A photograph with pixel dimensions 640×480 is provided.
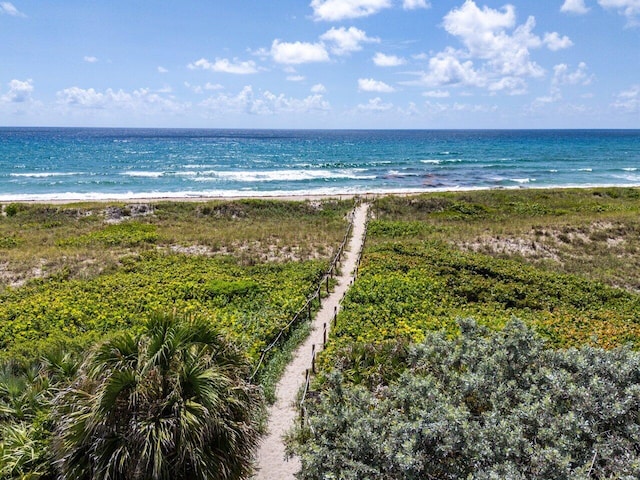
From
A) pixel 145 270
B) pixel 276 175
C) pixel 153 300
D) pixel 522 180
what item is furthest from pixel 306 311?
pixel 522 180

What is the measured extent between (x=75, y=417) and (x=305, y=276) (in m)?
14.9

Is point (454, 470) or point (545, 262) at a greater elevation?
point (454, 470)

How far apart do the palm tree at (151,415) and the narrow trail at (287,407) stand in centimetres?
231

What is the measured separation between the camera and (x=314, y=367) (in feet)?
43.6

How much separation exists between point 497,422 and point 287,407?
617cm

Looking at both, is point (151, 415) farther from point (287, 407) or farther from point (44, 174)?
point (44, 174)

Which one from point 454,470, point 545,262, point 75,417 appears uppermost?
point 75,417

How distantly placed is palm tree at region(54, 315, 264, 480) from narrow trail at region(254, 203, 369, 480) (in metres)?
2.31

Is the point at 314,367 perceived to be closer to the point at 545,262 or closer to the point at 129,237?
the point at 545,262

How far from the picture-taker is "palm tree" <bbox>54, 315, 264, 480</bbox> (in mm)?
6730

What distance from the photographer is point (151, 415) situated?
680 cm

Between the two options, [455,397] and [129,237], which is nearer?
[455,397]

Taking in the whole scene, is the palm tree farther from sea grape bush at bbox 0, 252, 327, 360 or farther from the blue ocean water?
the blue ocean water

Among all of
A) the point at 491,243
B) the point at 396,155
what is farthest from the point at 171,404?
the point at 396,155
